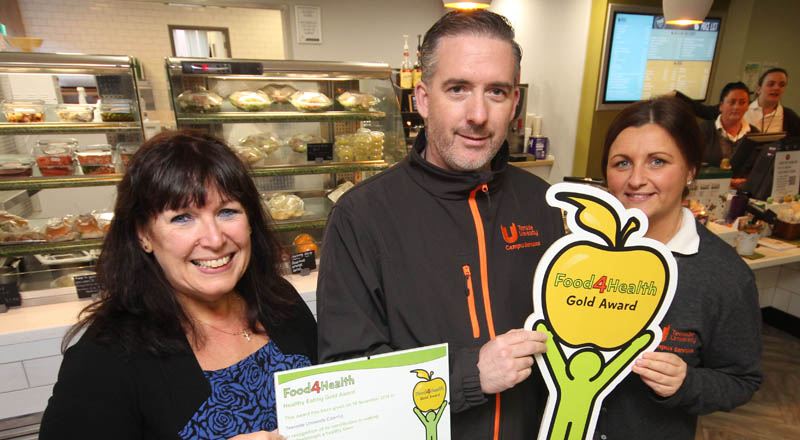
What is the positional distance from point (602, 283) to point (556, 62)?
5.12 metres

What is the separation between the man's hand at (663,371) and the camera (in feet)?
3.61

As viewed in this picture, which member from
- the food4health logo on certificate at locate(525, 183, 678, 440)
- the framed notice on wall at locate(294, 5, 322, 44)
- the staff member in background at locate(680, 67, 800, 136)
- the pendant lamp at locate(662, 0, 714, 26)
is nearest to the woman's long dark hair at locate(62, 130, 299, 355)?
the food4health logo on certificate at locate(525, 183, 678, 440)

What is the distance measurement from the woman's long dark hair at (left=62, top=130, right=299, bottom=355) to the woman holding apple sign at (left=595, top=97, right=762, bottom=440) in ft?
3.64

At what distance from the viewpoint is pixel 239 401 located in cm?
109

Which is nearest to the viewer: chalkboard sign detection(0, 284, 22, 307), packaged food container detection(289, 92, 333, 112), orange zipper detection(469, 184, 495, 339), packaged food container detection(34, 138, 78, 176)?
orange zipper detection(469, 184, 495, 339)

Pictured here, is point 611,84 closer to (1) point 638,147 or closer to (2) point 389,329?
(1) point 638,147

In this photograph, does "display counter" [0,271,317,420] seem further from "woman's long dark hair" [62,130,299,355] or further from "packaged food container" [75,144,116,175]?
"woman's long dark hair" [62,130,299,355]

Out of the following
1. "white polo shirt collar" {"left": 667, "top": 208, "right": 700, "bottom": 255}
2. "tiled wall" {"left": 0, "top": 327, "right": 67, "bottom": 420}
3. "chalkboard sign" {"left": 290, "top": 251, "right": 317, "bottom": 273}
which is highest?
"white polo shirt collar" {"left": 667, "top": 208, "right": 700, "bottom": 255}

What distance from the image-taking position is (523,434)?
1200 millimetres

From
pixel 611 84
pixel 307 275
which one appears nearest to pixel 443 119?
pixel 307 275

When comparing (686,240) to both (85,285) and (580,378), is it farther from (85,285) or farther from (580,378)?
(85,285)

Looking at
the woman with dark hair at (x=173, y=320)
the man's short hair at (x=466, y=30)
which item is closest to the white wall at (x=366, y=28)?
the man's short hair at (x=466, y=30)

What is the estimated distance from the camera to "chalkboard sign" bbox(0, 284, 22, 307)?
2.03 m

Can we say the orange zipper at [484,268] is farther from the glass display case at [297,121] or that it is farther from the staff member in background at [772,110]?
the staff member in background at [772,110]
